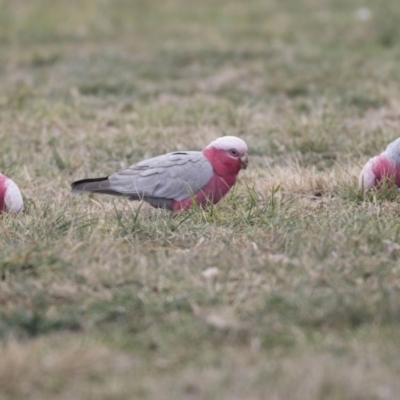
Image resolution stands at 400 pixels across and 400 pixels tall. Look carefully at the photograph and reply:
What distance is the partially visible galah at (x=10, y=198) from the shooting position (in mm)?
5062

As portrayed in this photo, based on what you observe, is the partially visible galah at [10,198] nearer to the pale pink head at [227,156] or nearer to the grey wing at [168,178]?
the grey wing at [168,178]

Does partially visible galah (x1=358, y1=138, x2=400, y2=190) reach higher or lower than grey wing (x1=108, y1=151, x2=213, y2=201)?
lower

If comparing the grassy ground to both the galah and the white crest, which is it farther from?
the white crest

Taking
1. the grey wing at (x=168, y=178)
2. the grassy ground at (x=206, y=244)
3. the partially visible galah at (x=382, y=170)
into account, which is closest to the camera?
the grassy ground at (x=206, y=244)

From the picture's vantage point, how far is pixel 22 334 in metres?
3.51

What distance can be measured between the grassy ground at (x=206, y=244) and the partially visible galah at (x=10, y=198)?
0.11 meters

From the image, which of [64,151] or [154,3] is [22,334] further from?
[154,3]

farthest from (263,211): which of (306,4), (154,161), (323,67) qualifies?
(306,4)

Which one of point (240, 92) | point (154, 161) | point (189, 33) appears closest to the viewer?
point (154, 161)

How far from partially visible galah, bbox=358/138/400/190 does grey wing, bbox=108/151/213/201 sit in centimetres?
91

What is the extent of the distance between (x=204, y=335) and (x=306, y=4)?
Answer: 10390mm

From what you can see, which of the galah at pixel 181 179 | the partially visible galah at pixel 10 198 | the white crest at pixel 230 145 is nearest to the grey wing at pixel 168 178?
the galah at pixel 181 179

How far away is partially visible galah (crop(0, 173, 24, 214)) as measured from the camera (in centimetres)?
506

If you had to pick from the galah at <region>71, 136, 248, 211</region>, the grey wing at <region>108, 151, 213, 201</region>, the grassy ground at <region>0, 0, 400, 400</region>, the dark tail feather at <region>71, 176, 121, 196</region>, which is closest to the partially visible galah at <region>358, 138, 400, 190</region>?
the grassy ground at <region>0, 0, 400, 400</region>
